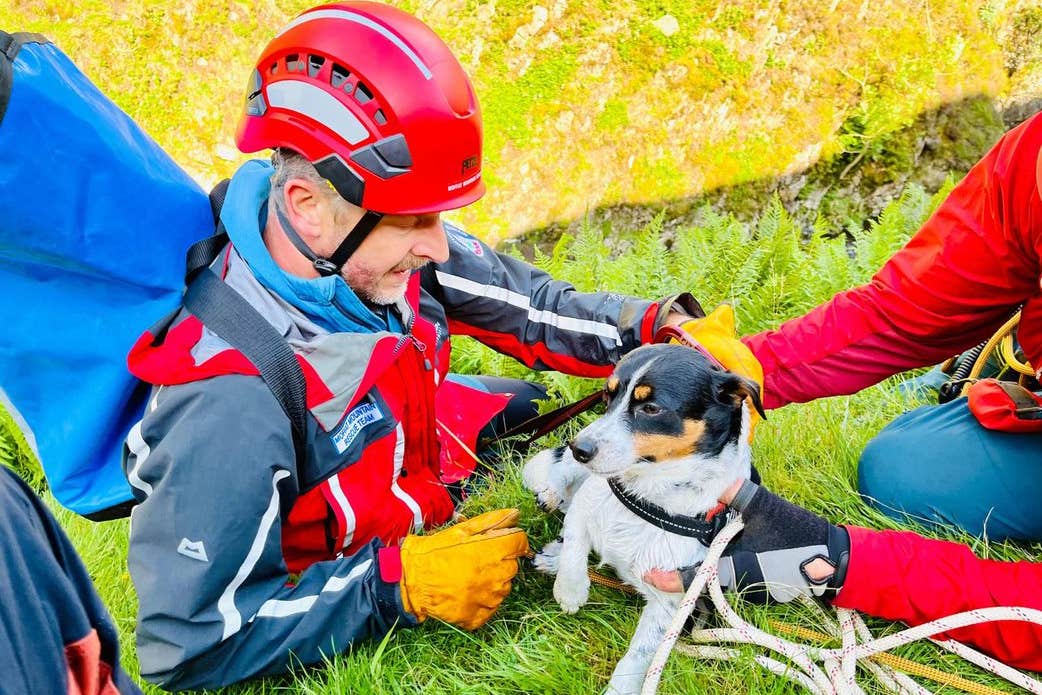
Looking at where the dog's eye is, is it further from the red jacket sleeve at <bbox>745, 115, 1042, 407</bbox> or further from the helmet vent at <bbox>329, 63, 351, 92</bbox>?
the helmet vent at <bbox>329, 63, 351, 92</bbox>

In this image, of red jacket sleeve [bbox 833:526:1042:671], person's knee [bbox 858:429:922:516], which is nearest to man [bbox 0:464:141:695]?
red jacket sleeve [bbox 833:526:1042:671]

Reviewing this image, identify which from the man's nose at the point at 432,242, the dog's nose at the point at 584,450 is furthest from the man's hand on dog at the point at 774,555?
the man's nose at the point at 432,242

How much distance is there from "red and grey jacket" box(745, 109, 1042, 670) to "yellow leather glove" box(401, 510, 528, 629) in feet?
4.35

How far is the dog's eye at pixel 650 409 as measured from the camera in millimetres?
3049

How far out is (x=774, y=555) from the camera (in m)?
3.00

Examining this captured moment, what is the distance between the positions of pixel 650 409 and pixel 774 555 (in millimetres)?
726

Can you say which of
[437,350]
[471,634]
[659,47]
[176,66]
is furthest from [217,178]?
[471,634]

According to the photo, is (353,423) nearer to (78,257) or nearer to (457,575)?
(457,575)

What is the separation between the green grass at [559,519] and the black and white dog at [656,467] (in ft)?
0.64

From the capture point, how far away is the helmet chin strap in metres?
2.97

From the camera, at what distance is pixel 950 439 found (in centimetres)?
369

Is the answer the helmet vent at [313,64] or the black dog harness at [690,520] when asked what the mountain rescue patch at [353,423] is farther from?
the helmet vent at [313,64]

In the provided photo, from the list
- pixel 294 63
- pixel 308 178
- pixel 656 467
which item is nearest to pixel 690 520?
pixel 656 467

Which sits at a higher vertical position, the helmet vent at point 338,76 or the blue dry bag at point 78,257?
the helmet vent at point 338,76
